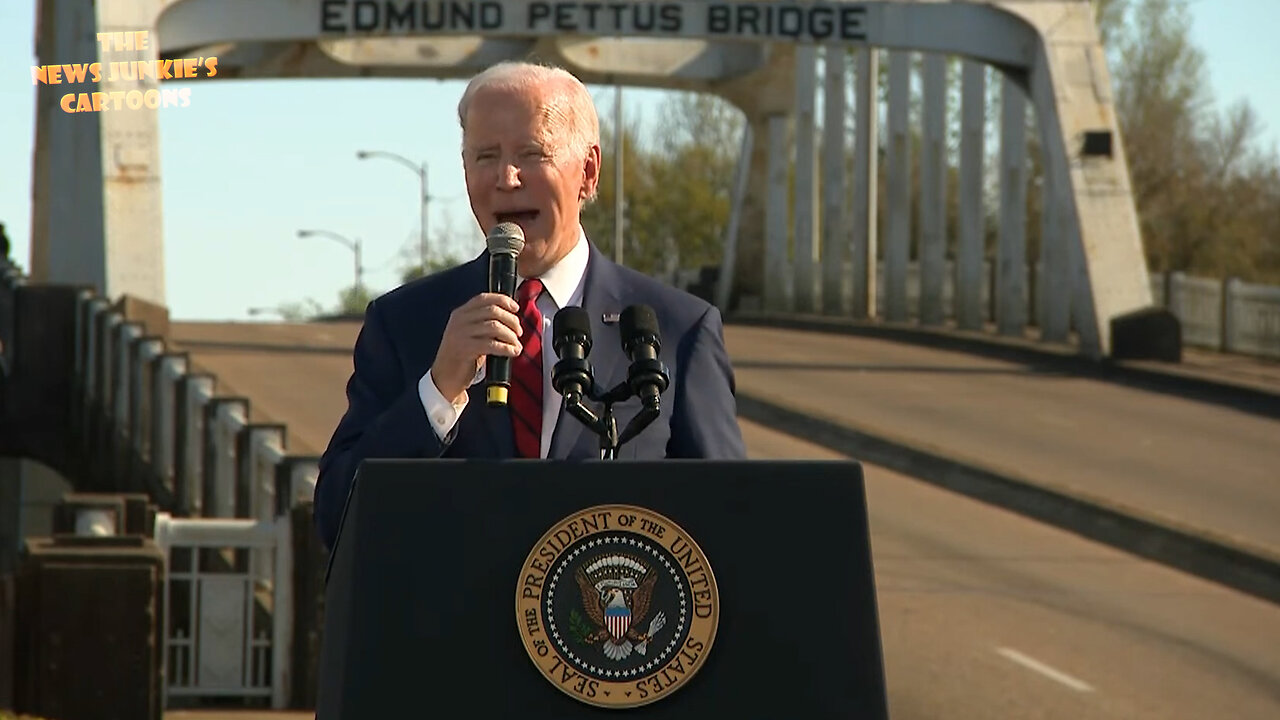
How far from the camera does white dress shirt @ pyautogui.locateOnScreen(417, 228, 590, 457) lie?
12.9 feet

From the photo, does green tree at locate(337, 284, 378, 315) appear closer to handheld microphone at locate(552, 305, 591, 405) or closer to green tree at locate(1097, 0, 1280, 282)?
green tree at locate(1097, 0, 1280, 282)

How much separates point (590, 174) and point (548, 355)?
40cm

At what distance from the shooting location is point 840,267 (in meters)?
55.2

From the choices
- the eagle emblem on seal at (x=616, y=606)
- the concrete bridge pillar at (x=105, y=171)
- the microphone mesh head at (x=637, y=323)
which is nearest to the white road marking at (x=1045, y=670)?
the microphone mesh head at (x=637, y=323)

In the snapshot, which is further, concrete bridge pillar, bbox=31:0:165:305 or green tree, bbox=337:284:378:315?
green tree, bbox=337:284:378:315

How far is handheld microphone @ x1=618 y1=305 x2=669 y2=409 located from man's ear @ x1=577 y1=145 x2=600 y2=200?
44 cm

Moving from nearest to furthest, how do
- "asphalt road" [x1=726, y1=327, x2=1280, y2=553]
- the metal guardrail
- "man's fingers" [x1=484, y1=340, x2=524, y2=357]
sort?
"man's fingers" [x1=484, y1=340, x2=524, y2=357], the metal guardrail, "asphalt road" [x1=726, y1=327, x2=1280, y2=553]

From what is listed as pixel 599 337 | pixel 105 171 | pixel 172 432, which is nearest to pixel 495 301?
pixel 599 337

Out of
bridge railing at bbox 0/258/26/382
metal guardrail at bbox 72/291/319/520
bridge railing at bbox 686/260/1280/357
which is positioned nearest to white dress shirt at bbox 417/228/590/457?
metal guardrail at bbox 72/291/319/520

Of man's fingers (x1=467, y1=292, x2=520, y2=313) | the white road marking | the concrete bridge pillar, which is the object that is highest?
the concrete bridge pillar

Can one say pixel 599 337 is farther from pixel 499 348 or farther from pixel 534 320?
pixel 499 348

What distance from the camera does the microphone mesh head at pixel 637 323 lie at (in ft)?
12.8

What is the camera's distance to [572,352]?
12.5 ft

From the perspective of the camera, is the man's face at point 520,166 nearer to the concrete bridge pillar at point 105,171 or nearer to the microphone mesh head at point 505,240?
the microphone mesh head at point 505,240
